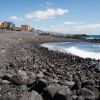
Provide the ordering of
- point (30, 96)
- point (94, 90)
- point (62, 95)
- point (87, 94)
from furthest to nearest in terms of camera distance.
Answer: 1. point (94, 90)
2. point (87, 94)
3. point (62, 95)
4. point (30, 96)

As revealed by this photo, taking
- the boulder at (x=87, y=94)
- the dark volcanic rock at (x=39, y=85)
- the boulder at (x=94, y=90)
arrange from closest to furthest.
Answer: the boulder at (x=87, y=94), the boulder at (x=94, y=90), the dark volcanic rock at (x=39, y=85)

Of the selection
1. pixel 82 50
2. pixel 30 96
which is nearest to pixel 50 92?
pixel 30 96

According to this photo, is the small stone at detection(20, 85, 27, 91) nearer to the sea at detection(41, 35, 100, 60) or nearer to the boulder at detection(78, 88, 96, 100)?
the boulder at detection(78, 88, 96, 100)

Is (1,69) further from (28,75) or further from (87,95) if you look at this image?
(87,95)

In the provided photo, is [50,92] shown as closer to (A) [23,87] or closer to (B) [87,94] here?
(B) [87,94]

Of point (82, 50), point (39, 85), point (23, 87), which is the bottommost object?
point (82, 50)

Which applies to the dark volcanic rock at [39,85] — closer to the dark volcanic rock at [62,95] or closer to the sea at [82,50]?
the dark volcanic rock at [62,95]

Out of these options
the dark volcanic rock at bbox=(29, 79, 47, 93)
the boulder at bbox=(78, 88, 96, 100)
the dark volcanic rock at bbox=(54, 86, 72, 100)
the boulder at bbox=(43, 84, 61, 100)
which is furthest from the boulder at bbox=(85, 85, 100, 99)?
the dark volcanic rock at bbox=(29, 79, 47, 93)

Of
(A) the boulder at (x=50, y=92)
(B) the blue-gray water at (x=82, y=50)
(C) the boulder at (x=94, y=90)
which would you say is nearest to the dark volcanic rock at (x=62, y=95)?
(A) the boulder at (x=50, y=92)

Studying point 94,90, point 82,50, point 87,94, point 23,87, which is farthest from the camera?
point 82,50

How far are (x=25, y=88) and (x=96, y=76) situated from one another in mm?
4556

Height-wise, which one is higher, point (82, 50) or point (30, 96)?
point (30, 96)

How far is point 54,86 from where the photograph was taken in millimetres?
7684

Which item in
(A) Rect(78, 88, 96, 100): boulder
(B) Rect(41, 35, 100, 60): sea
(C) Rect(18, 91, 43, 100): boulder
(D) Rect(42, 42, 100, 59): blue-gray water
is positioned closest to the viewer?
(C) Rect(18, 91, 43, 100): boulder
